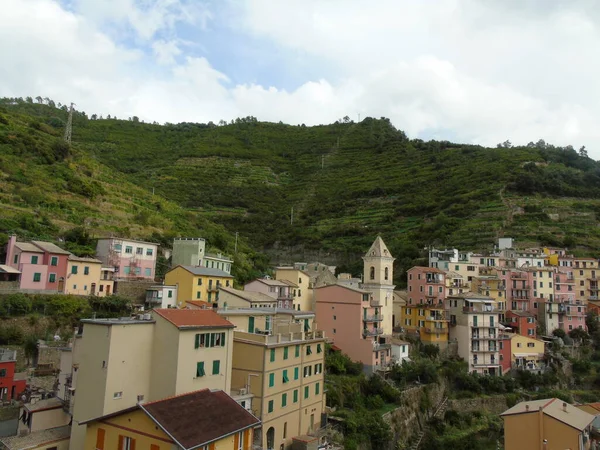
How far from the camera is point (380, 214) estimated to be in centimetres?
9319

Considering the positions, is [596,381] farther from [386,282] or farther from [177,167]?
[177,167]

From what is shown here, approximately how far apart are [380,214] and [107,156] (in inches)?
2419

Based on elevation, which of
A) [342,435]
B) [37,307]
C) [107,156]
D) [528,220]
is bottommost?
[342,435]

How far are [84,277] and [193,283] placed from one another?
8786 mm

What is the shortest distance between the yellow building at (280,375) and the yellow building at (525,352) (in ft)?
86.0

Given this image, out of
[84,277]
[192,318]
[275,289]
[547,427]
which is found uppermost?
[84,277]

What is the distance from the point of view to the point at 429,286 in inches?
2111

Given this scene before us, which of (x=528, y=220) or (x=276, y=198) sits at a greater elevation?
(x=276, y=198)

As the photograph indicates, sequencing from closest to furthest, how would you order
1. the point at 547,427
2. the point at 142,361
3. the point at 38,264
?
the point at 142,361
the point at 547,427
the point at 38,264

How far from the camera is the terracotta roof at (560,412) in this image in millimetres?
30719

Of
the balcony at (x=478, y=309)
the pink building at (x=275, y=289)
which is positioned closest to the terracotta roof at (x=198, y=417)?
the pink building at (x=275, y=289)

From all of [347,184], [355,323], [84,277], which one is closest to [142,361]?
[84,277]

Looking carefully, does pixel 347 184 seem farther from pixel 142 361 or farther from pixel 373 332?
pixel 142 361

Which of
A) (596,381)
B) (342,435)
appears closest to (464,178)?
(596,381)
